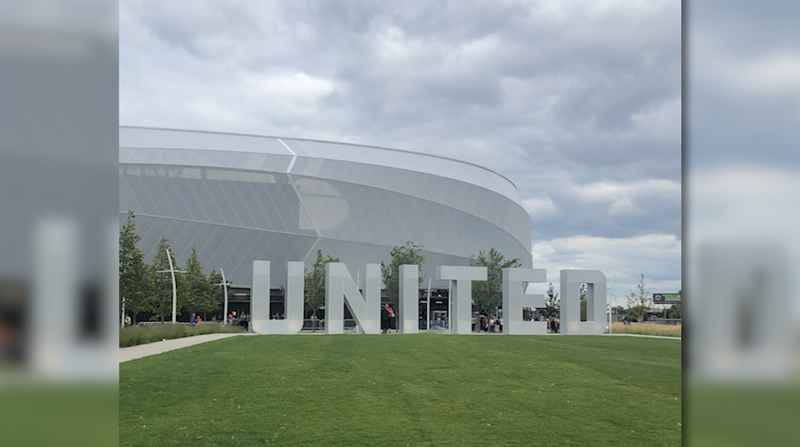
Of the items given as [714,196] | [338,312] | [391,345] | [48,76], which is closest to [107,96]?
[48,76]

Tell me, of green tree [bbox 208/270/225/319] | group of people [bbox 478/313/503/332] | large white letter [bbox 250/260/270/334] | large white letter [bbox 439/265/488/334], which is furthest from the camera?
green tree [bbox 208/270/225/319]

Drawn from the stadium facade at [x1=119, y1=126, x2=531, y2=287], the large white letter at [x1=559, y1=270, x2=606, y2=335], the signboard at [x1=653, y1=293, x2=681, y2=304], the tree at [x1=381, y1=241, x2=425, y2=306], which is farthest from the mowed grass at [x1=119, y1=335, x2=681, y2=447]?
the signboard at [x1=653, y1=293, x2=681, y2=304]

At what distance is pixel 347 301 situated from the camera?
3716cm

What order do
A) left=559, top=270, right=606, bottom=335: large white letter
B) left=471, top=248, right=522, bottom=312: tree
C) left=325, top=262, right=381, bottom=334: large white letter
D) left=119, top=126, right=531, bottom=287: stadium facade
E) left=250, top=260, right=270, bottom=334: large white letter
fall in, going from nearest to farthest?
1. left=325, top=262, right=381, bottom=334: large white letter
2. left=250, top=260, right=270, bottom=334: large white letter
3. left=559, top=270, right=606, bottom=335: large white letter
4. left=471, top=248, right=522, bottom=312: tree
5. left=119, top=126, right=531, bottom=287: stadium facade

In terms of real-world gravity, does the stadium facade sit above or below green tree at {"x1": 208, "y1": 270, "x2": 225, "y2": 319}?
above

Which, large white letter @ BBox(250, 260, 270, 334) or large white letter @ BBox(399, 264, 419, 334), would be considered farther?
large white letter @ BBox(399, 264, 419, 334)

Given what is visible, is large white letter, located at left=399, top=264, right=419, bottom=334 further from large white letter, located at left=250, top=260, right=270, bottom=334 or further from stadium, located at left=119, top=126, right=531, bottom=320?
stadium, located at left=119, top=126, right=531, bottom=320

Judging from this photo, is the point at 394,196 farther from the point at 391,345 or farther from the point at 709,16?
the point at 709,16

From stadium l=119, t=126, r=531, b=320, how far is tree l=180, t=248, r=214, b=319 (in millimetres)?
8023

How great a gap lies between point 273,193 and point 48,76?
202 ft

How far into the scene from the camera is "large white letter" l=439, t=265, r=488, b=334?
3881cm

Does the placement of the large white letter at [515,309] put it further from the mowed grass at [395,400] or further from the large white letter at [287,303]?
the mowed grass at [395,400]

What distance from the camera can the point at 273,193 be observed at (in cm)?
6412

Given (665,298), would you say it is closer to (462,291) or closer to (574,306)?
(574,306)
